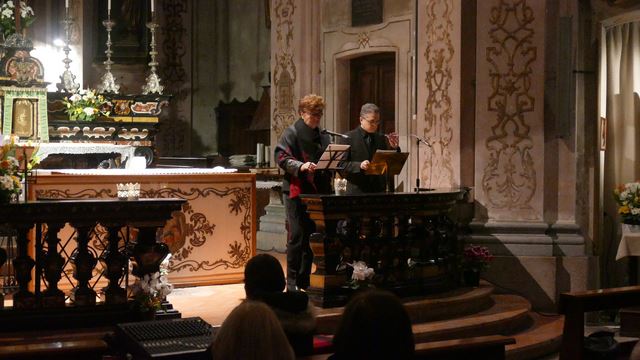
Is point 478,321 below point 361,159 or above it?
below

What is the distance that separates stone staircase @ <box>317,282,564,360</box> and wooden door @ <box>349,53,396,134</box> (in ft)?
9.75

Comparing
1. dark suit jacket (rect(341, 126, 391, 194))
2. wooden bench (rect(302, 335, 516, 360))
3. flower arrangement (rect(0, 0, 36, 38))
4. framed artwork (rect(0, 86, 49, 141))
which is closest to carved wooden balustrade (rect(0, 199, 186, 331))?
dark suit jacket (rect(341, 126, 391, 194))

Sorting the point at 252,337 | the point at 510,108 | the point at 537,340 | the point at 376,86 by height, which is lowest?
the point at 537,340

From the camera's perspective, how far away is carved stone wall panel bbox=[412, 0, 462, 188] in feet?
29.2

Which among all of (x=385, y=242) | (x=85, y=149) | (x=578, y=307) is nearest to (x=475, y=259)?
(x=385, y=242)

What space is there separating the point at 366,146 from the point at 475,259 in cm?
163

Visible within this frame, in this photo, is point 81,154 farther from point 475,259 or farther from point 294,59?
point 475,259

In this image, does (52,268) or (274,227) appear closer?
(52,268)

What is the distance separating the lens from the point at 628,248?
28.4ft

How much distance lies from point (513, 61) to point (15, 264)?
515 centimetres

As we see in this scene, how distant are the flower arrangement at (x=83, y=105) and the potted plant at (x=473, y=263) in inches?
235

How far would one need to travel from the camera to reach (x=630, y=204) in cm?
876

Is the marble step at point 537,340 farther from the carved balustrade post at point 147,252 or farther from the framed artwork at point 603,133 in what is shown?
the carved balustrade post at point 147,252

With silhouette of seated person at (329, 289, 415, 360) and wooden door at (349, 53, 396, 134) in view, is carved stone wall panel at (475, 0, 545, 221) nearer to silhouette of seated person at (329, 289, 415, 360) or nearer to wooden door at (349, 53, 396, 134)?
wooden door at (349, 53, 396, 134)
